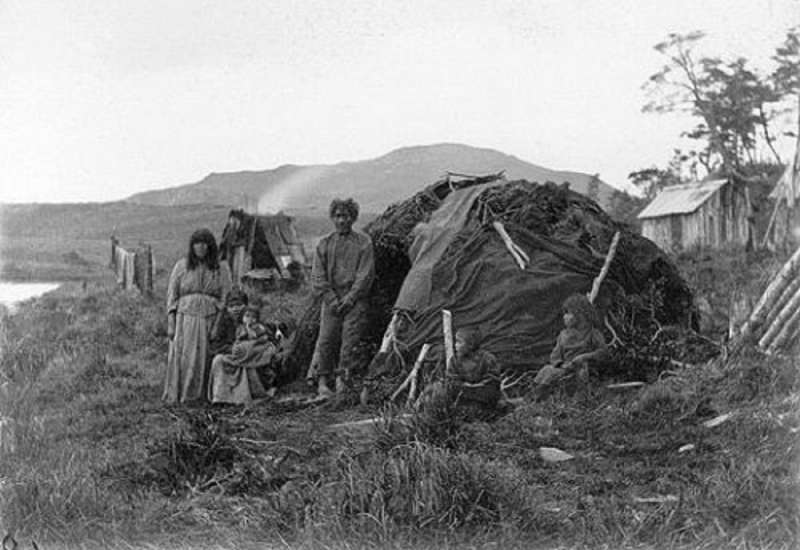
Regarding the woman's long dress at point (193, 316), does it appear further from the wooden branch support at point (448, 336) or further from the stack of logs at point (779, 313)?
the stack of logs at point (779, 313)

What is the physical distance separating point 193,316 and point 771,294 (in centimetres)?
319

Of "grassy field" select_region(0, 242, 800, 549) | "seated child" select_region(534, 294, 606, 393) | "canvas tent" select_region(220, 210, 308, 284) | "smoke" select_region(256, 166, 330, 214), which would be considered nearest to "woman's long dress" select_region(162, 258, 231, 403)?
"canvas tent" select_region(220, 210, 308, 284)

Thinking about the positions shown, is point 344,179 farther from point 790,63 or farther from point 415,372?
point 790,63

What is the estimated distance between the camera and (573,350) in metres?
6.54

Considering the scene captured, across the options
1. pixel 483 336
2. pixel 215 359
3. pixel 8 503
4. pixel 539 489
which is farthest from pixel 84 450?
pixel 483 336

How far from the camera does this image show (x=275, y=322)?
7629 mm

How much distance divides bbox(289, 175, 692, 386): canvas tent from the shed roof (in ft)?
1.43

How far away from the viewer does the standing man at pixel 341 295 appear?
7324 millimetres

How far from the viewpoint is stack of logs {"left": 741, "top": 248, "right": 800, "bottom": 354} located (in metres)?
5.71

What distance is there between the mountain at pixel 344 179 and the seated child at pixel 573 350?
0.77 metres

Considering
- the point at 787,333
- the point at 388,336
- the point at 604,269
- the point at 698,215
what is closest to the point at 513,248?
the point at 604,269

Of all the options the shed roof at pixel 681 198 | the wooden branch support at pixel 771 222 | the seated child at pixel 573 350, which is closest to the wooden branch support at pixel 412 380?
the seated child at pixel 573 350

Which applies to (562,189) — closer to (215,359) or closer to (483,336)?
(483,336)

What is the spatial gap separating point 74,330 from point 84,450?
888 mm
